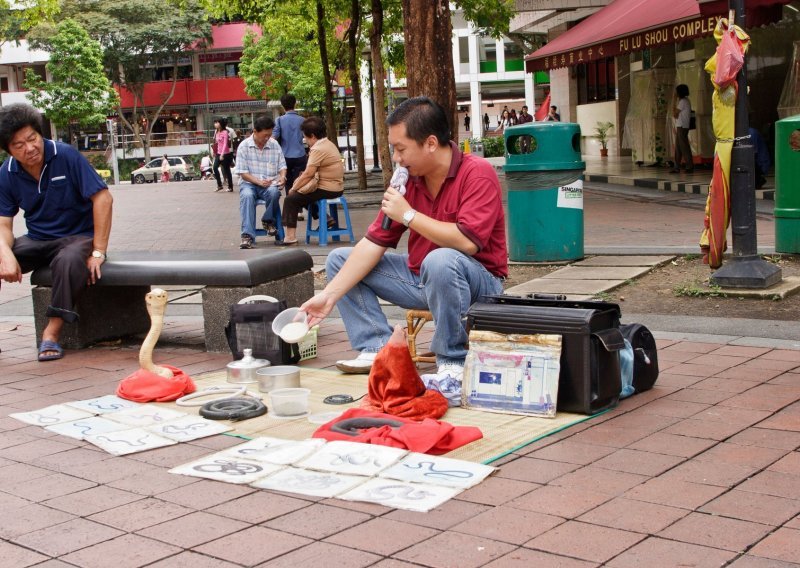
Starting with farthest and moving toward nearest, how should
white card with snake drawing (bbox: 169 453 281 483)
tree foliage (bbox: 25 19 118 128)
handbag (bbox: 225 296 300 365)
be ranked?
tree foliage (bbox: 25 19 118 128) < handbag (bbox: 225 296 300 365) < white card with snake drawing (bbox: 169 453 281 483)

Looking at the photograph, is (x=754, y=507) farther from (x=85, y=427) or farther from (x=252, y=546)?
(x=85, y=427)

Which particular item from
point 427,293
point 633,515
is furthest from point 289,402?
point 633,515

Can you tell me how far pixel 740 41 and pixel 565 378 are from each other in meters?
3.71

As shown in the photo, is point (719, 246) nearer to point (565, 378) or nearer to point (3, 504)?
point (565, 378)

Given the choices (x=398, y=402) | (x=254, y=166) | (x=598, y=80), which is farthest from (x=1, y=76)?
(x=398, y=402)

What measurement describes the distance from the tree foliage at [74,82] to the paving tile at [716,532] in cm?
4912

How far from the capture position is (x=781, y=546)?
2.76m

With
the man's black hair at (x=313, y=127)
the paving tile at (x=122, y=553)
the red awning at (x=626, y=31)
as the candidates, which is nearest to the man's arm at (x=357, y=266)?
the paving tile at (x=122, y=553)

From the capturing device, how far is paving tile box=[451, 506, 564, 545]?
292 centimetres

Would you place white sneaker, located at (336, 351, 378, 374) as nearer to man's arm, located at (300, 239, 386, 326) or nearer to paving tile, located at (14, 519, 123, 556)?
man's arm, located at (300, 239, 386, 326)

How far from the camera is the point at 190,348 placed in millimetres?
6145

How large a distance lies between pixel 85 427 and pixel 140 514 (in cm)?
121

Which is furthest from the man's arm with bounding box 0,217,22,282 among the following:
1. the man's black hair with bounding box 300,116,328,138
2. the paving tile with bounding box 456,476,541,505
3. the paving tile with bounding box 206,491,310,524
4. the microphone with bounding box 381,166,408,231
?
the man's black hair with bounding box 300,116,328,138

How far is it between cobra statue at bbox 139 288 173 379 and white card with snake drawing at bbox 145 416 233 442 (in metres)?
0.57
